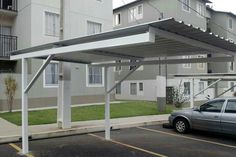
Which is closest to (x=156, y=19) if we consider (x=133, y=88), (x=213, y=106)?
(x=133, y=88)

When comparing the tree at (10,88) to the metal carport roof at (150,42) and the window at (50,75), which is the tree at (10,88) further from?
A: the metal carport roof at (150,42)

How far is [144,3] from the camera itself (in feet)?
116

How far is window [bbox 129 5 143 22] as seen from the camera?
118 ft

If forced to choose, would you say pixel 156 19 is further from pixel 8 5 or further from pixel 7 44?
pixel 7 44

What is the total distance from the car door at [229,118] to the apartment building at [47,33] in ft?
35.8

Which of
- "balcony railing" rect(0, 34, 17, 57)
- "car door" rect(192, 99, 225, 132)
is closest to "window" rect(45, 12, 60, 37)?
"balcony railing" rect(0, 34, 17, 57)

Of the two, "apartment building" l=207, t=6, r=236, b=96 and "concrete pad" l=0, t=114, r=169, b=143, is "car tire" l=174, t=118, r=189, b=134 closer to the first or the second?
"concrete pad" l=0, t=114, r=169, b=143

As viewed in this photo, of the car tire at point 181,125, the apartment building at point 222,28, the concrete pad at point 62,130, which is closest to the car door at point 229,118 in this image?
the car tire at point 181,125

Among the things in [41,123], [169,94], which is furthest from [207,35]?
[169,94]

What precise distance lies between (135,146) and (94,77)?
1359 cm

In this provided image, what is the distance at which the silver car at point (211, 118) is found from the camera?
11.3 m

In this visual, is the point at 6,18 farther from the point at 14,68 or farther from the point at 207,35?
the point at 207,35

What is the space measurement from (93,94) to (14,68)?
583 cm

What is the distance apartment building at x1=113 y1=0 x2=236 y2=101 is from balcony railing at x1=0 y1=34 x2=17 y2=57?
13.7 meters
